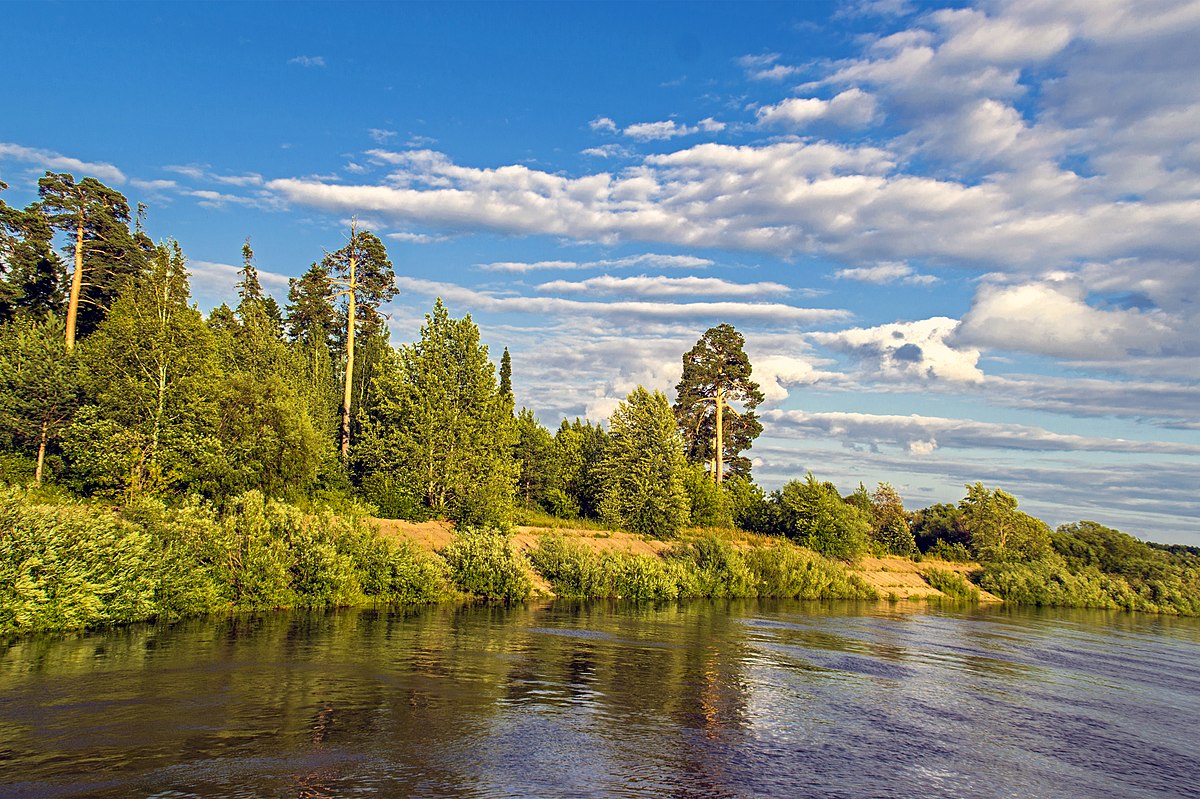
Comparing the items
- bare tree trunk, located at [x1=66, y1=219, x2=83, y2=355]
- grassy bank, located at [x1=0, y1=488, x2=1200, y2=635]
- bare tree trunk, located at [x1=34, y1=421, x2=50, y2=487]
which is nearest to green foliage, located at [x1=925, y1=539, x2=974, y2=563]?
grassy bank, located at [x1=0, y1=488, x2=1200, y2=635]

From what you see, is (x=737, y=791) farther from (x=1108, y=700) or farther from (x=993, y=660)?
(x=993, y=660)

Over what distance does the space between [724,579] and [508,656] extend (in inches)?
1506

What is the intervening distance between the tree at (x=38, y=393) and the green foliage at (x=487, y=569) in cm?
2518

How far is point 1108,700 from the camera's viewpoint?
104 ft

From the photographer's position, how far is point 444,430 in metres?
59.7

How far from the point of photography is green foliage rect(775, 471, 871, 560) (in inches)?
3290

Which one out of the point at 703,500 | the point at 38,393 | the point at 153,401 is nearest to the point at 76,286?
the point at 38,393

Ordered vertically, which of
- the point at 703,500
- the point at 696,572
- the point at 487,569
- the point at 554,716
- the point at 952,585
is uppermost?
the point at 703,500

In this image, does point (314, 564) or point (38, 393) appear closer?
point (314, 564)

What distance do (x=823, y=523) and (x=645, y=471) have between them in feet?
71.2

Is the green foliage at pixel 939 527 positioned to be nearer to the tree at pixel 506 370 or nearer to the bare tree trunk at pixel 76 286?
the tree at pixel 506 370

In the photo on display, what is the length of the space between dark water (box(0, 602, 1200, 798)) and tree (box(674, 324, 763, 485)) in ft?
193

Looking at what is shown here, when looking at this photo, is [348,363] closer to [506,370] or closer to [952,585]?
[506,370]

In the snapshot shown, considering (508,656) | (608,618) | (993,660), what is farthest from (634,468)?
(508,656)
